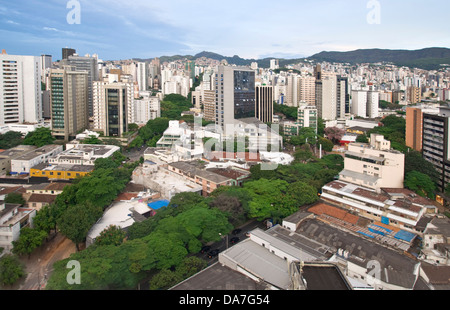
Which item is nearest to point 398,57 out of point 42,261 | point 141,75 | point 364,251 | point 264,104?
point 141,75

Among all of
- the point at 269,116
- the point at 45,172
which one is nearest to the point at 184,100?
the point at 269,116

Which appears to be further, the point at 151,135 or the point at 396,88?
the point at 396,88

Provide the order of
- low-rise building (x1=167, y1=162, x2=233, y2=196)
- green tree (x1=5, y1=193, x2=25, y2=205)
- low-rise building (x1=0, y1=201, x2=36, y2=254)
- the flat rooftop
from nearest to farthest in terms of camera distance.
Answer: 1. the flat rooftop
2. low-rise building (x1=0, y1=201, x2=36, y2=254)
3. green tree (x1=5, y1=193, x2=25, y2=205)
4. low-rise building (x1=167, y1=162, x2=233, y2=196)

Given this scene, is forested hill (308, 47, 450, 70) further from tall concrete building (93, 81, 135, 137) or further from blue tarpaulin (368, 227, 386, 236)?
blue tarpaulin (368, 227, 386, 236)

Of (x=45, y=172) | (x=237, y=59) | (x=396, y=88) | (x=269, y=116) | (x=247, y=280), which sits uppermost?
(x=237, y=59)

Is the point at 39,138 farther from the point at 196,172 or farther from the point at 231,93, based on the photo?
the point at 231,93

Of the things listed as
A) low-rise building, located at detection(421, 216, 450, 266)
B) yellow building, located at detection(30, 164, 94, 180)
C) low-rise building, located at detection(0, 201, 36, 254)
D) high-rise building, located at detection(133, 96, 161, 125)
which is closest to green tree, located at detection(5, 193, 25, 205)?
low-rise building, located at detection(0, 201, 36, 254)

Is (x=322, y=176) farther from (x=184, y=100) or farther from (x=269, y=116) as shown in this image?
(x=184, y=100)
